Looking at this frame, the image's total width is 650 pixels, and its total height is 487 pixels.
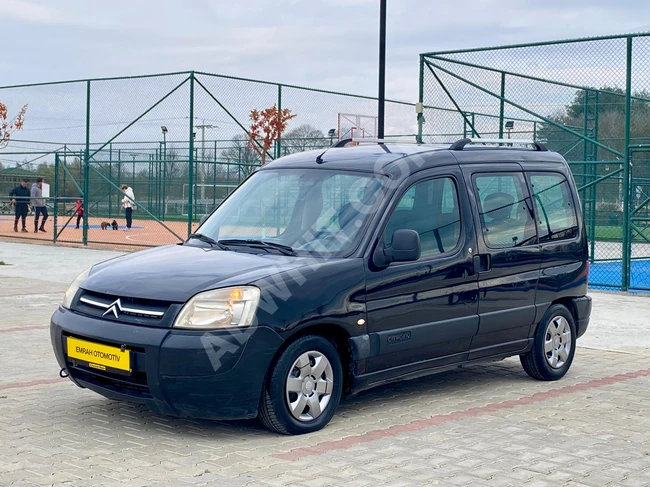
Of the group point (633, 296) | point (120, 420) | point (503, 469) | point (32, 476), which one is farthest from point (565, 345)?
point (633, 296)

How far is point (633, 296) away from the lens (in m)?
14.4

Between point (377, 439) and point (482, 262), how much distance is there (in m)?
1.89

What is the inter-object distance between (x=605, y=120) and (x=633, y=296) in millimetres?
10605

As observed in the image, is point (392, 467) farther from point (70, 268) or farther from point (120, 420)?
point (70, 268)

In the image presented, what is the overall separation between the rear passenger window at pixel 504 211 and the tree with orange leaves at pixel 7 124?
55.2ft

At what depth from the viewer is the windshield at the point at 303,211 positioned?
21.9 feet

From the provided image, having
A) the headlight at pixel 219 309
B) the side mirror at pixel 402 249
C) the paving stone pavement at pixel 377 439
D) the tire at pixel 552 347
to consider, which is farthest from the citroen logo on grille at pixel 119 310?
the tire at pixel 552 347

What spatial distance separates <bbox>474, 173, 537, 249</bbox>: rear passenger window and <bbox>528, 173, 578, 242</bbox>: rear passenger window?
0.15 m

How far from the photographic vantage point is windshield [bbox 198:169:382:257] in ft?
21.9

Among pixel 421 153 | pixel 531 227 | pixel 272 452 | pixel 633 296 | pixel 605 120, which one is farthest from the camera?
pixel 605 120

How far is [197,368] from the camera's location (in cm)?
573

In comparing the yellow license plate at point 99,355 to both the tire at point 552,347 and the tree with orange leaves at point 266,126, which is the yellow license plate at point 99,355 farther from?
the tree with orange leaves at point 266,126

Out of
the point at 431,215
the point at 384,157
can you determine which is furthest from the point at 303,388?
the point at 384,157

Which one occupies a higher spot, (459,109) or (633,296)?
(459,109)
